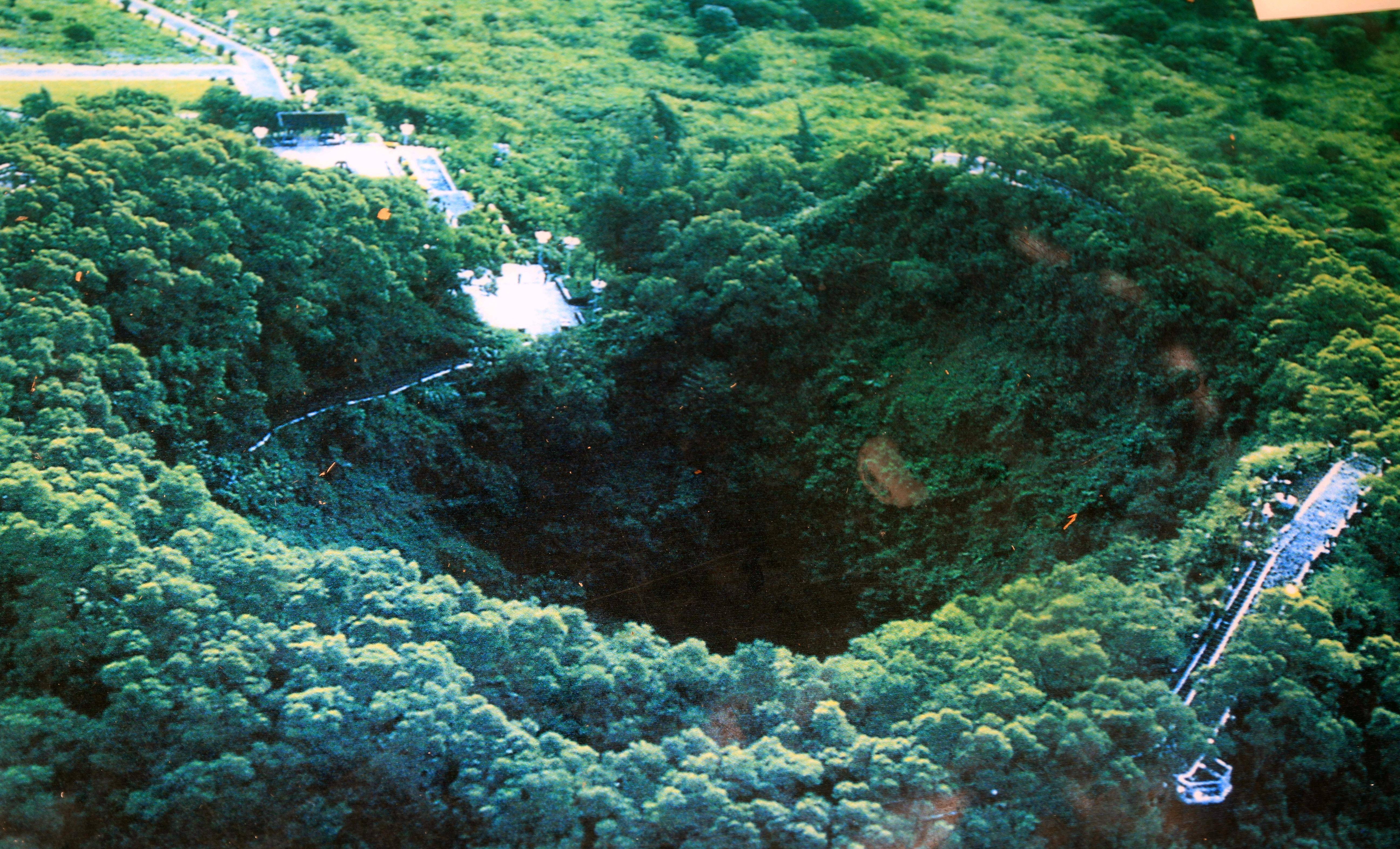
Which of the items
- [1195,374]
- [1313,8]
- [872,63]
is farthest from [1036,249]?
[1313,8]

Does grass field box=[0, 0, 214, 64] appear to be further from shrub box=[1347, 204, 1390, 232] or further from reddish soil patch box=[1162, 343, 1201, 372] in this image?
shrub box=[1347, 204, 1390, 232]

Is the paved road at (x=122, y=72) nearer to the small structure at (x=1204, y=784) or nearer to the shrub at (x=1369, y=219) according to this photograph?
the small structure at (x=1204, y=784)

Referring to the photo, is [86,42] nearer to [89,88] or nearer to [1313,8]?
[89,88]

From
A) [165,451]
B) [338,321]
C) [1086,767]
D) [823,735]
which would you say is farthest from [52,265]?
[1086,767]

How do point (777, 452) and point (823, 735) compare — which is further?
point (777, 452)

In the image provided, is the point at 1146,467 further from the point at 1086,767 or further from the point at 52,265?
the point at 52,265

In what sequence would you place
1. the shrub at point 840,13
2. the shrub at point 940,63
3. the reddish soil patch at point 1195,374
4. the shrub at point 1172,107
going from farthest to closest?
1. the shrub at point 840,13
2. the shrub at point 940,63
3. the shrub at point 1172,107
4. the reddish soil patch at point 1195,374

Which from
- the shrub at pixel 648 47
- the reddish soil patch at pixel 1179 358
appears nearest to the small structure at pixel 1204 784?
the reddish soil patch at pixel 1179 358
